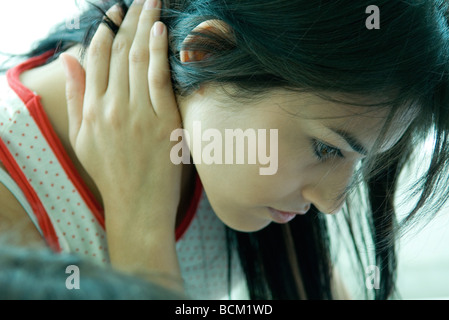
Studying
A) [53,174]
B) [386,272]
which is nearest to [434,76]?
[386,272]

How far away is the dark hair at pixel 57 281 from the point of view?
1.00 feet

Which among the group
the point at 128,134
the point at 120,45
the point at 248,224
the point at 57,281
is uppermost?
the point at 120,45

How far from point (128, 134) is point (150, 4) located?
6.2 inches

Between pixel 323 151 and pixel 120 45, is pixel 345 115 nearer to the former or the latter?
pixel 323 151

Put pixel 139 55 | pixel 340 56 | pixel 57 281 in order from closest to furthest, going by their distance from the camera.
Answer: pixel 57 281
pixel 340 56
pixel 139 55

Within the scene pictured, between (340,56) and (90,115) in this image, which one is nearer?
(340,56)

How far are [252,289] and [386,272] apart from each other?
19 cm

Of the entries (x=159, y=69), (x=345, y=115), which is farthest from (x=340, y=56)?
(x=159, y=69)

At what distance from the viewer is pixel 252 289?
2.87ft

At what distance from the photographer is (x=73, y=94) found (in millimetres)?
729

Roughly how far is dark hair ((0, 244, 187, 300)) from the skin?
1.17ft

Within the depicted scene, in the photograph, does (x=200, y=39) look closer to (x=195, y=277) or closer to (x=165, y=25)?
(x=165, y=25)

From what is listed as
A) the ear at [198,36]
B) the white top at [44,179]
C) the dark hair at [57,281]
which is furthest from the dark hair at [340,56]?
the dark hair at [57,281]

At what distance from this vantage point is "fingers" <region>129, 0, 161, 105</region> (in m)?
0.71
